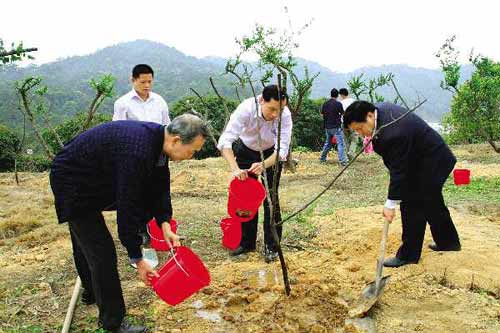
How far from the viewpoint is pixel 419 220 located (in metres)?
3.83

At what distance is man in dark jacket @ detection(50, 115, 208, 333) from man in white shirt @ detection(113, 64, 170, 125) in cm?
180

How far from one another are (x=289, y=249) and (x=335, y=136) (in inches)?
264

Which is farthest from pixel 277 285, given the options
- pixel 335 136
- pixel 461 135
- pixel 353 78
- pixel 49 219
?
pixel 461 135

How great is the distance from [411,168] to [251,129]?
4.33 ft

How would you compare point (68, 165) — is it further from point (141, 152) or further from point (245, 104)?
point (245, 104)

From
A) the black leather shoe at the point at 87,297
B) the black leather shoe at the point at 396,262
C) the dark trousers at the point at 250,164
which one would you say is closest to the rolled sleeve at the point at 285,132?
the dark trousers at the point at 250,164

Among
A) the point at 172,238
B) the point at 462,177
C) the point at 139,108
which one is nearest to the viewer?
the point at 172,238

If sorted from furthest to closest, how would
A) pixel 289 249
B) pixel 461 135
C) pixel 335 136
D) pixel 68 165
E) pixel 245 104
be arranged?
pixel 461 135, pixel 335 136, pixel 289 249, pixel 245 104, pixel 68 165

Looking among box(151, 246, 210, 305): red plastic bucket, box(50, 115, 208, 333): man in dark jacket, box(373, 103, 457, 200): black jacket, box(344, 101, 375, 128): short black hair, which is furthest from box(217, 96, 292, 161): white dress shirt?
box(151, 246, 210, 305): red plastic bucket

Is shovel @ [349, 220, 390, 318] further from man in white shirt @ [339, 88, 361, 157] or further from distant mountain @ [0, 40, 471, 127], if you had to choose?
distant mountain @ [0, 40, 471, 127]

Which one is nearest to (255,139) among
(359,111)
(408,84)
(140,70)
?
(359,111)

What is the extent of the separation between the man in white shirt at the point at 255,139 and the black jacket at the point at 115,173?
1175 mm

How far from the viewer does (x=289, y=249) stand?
179 inches

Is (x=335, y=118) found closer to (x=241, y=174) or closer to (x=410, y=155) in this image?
(x=410, y=155)
